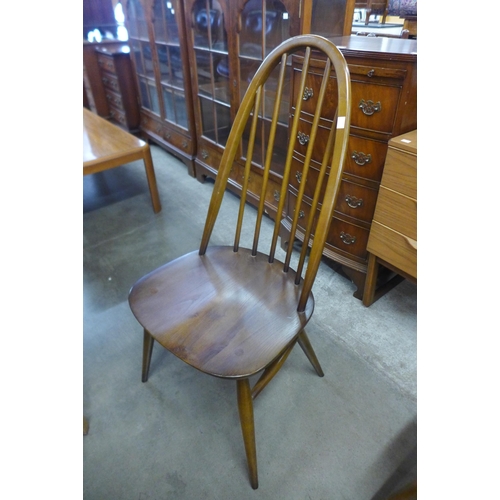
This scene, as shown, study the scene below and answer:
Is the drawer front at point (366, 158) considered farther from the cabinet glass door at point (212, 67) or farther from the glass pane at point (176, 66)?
the glass pane at point (176, 66)

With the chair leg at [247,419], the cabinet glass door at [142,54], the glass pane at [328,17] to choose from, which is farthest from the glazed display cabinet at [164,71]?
the chair leg at [247,419]

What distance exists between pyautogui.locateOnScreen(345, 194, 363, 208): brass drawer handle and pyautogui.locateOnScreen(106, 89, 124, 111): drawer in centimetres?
267

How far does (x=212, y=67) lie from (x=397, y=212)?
147 centimetres

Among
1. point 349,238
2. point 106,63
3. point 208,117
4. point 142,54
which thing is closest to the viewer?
point 349,238

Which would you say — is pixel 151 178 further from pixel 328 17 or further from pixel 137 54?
pixel 137 54

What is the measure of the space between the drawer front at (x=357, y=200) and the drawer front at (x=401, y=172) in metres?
0.12

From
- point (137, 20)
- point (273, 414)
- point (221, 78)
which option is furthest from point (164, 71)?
point (273, 414)

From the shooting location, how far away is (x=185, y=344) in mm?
777

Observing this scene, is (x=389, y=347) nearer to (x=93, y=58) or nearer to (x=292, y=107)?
(x=292, y=107)

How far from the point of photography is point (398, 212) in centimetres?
112

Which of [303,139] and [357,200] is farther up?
[303,139]

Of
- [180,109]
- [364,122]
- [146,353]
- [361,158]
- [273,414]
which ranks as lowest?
[273,414]
